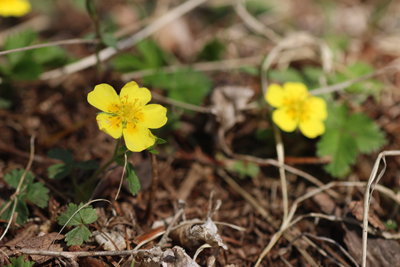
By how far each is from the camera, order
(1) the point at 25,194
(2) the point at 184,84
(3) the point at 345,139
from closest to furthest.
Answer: (1) the point at 25,194
(3) the point at 345,139
(2) the point at 184,84

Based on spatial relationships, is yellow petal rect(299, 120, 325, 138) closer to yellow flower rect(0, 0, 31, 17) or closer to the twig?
the twig

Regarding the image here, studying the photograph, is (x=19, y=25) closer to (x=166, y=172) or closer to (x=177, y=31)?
(x=177, y=31)

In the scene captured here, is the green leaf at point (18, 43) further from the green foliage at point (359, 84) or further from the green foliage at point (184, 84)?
the green foliage at point (359, 84)

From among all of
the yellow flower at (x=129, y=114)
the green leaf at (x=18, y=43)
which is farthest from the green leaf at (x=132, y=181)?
the green leaf at (x=18, y=43)

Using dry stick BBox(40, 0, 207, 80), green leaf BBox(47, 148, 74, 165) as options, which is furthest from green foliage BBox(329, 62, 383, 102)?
green leaf BBox(47, 148, 74, 165)

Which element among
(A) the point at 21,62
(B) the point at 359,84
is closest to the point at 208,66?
(B) the point at 359,84

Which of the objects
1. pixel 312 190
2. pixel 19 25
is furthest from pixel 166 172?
pixel 19 25

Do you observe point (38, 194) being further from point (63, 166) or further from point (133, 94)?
point (133, 94)
